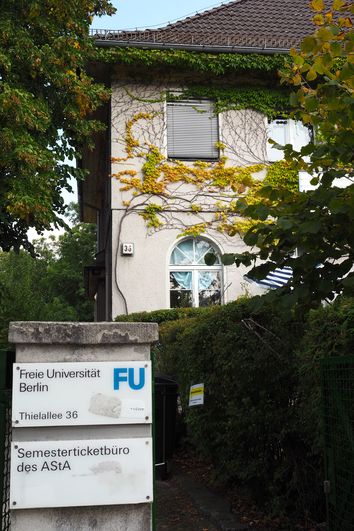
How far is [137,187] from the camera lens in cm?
1548

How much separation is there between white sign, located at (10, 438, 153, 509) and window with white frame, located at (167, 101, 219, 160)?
12.8 m

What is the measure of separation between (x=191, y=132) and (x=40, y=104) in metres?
4.51

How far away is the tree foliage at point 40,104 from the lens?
1169 cm

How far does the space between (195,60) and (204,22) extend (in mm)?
2507

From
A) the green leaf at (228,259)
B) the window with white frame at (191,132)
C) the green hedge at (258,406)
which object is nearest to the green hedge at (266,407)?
the green hedge at (258,406)

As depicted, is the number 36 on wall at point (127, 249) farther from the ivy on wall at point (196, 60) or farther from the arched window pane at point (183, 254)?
the ivy on wall at point (196, 60)

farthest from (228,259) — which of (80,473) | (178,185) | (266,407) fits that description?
(178,185)

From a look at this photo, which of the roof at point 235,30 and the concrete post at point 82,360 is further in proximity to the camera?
the roof at point 235,30

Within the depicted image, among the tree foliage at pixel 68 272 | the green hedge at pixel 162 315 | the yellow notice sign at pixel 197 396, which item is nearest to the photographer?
the yellow notice sign at pixel 197 396

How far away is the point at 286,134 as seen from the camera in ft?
A: 53.8

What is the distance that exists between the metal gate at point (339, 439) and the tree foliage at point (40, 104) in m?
8.04

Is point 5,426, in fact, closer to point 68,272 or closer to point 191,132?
point 191,132

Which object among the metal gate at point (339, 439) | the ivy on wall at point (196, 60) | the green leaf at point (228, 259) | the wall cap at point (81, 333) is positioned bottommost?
the metal gate at point (339, 439)

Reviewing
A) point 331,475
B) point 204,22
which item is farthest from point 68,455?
point 204,22
